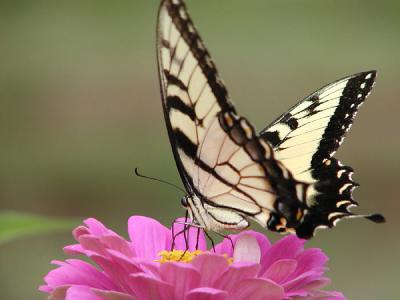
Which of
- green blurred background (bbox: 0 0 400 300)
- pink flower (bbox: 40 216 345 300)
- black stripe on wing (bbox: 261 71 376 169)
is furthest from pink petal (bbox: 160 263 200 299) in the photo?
green blurred background (bbox: 0 0 400 300)

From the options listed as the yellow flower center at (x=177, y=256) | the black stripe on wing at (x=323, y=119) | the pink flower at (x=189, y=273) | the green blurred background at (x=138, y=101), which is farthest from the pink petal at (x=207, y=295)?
the green blurred background at (x=138, y=101)

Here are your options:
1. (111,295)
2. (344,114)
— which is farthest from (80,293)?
(344,114)

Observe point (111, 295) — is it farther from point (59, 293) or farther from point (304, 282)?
point (304, 282)

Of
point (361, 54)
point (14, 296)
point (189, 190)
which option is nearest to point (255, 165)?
point (189, 190)

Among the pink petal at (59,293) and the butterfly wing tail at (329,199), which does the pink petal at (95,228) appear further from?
the butterfly wing tail at (329,199)

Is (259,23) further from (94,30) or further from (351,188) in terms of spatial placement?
(351,188)
